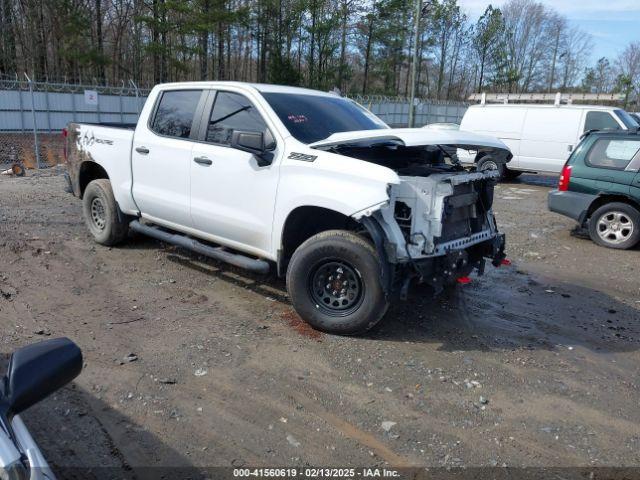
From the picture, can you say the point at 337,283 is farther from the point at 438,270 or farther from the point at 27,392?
the point at 27,392

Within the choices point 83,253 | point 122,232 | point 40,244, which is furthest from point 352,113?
point 40,244

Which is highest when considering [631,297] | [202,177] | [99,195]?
[202,177]

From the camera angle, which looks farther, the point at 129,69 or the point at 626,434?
the point at 129,69

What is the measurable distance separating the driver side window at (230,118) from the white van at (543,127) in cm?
938

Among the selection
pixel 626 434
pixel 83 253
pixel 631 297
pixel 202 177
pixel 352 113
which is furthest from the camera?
pixel 83 253

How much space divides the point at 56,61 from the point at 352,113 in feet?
113

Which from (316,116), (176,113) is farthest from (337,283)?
(176,113)

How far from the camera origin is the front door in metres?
5.02

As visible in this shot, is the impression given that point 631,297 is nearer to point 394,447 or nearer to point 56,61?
point 394,447

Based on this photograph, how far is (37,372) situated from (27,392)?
0.26 ft

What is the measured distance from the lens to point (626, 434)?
11.5 feet

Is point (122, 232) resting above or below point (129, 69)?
below

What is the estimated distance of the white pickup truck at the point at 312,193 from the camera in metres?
4.40

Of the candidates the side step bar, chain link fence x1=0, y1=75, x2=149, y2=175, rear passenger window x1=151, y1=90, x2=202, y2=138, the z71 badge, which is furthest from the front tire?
chain link fence x1=0, y1=75, x2=149, y2=175
